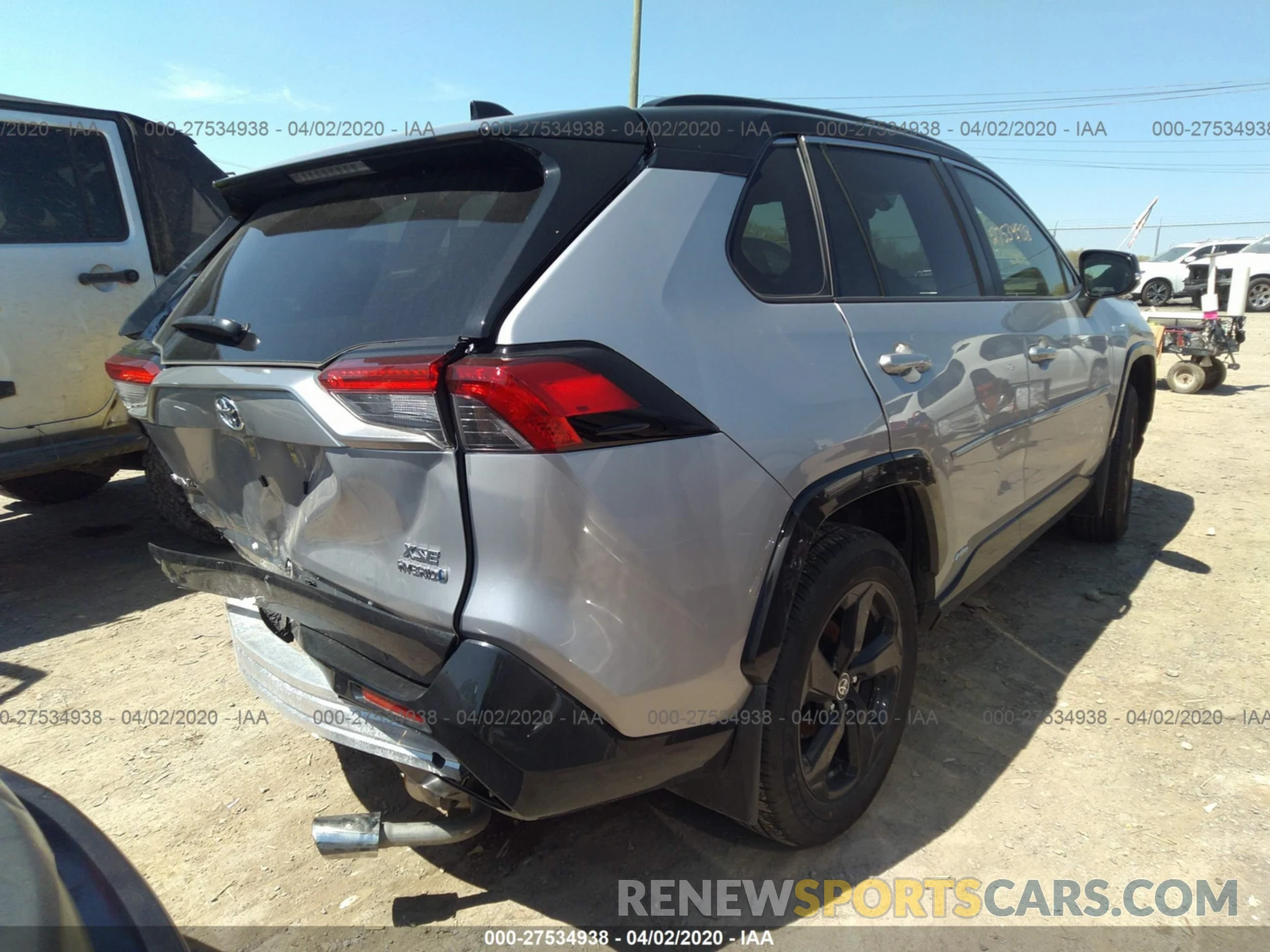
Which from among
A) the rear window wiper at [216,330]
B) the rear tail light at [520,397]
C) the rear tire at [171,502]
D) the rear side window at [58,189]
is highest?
the rear side window at [58,189]

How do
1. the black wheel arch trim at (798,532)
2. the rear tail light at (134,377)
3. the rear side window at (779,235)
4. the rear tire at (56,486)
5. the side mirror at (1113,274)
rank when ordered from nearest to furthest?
the black wheel arch trim at (798,532) → the rear side window at (779,235) → the rear tail light at (134,377) → the side mirror at (1113,274) → the rear tire at (56,486)

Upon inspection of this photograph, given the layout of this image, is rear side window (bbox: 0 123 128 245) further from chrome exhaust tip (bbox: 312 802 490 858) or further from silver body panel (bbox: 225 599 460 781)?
chrome exhaust tip (bbox: 312 802 490 858)

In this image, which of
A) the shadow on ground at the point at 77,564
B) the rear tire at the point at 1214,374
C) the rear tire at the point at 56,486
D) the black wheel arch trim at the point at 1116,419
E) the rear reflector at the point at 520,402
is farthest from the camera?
the rear tire at the point at 1214,374

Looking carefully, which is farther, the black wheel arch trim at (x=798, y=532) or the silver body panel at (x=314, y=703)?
the black wheel arch trim at (x=798, y=532)

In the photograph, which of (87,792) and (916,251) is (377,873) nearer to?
(87,792)

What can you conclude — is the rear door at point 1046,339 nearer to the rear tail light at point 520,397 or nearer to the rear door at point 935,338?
the rear door at point 935,338

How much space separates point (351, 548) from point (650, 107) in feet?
4.07

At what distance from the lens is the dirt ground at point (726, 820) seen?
Answer: 7.14ft

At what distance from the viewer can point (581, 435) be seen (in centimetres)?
150

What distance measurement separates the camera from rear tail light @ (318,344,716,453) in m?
1.46

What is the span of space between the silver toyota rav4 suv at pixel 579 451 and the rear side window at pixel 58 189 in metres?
2.37

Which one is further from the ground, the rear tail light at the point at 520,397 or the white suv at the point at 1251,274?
the white suv at the point at 1251,274

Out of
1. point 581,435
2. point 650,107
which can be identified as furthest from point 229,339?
point 650,107

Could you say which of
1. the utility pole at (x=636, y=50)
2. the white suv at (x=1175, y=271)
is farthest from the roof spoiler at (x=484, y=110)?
the white suv at (x=1175, y=271)
